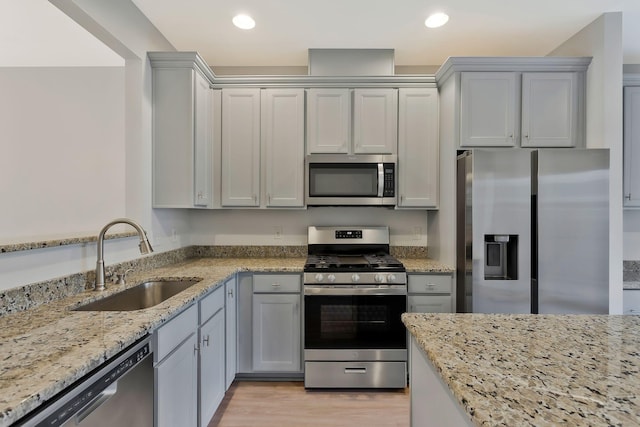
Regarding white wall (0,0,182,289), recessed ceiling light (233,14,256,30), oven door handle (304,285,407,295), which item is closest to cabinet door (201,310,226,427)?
oven door handle (304,285,407,295)

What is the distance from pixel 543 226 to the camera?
223cm

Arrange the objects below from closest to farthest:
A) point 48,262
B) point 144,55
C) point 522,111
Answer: point 48,262 < point 144,55 < point 522,111

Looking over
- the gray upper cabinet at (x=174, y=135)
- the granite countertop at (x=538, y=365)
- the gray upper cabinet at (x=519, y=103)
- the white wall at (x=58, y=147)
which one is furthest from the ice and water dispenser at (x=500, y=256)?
the white wall at (x=58, y=147)

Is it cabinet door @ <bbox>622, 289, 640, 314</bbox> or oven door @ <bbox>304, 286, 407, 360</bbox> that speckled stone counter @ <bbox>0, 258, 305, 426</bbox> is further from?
cabinet door @ <bbox>622, 289, 640, 314</bbox>

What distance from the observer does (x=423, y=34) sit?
2.64m

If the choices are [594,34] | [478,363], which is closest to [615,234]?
[594,34]

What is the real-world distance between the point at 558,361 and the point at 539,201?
66.6 inches

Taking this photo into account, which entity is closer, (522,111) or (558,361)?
(558,361)

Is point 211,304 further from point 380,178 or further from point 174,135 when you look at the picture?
point 380,178

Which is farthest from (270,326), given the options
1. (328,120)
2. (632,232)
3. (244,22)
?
(632,232)

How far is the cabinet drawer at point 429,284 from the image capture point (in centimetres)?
254

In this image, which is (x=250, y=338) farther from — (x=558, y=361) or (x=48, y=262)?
(x=558, y=361)

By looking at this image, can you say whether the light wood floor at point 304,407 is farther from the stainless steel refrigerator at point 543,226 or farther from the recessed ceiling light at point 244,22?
the recessed ceiling light at point 244,22

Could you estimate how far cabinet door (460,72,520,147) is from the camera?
254 centimetres
